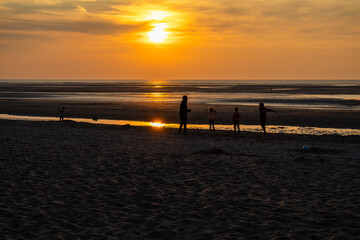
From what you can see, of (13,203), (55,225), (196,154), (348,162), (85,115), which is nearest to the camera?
(55,225)

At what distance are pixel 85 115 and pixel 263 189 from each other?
3088 cm

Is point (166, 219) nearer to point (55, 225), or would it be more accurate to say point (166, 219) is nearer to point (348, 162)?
point (55, 225)

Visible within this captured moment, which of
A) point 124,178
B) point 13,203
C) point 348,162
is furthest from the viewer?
point 348,162

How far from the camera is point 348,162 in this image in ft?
45.4

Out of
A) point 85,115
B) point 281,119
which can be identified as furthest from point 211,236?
point 85,115

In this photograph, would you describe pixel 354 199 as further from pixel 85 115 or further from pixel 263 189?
pixel 85 115

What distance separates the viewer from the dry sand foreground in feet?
23.4

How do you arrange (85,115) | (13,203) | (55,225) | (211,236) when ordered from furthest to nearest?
(85,115), (13,203), (55,225), (211,236)

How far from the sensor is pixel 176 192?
31.7 ft

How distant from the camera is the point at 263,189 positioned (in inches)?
393

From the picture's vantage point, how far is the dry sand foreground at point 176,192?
714cm

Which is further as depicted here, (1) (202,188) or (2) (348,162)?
(2) (348,162)

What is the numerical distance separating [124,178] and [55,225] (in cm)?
391

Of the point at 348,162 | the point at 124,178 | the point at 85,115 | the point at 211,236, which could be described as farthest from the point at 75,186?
Result: the point at 85,115
